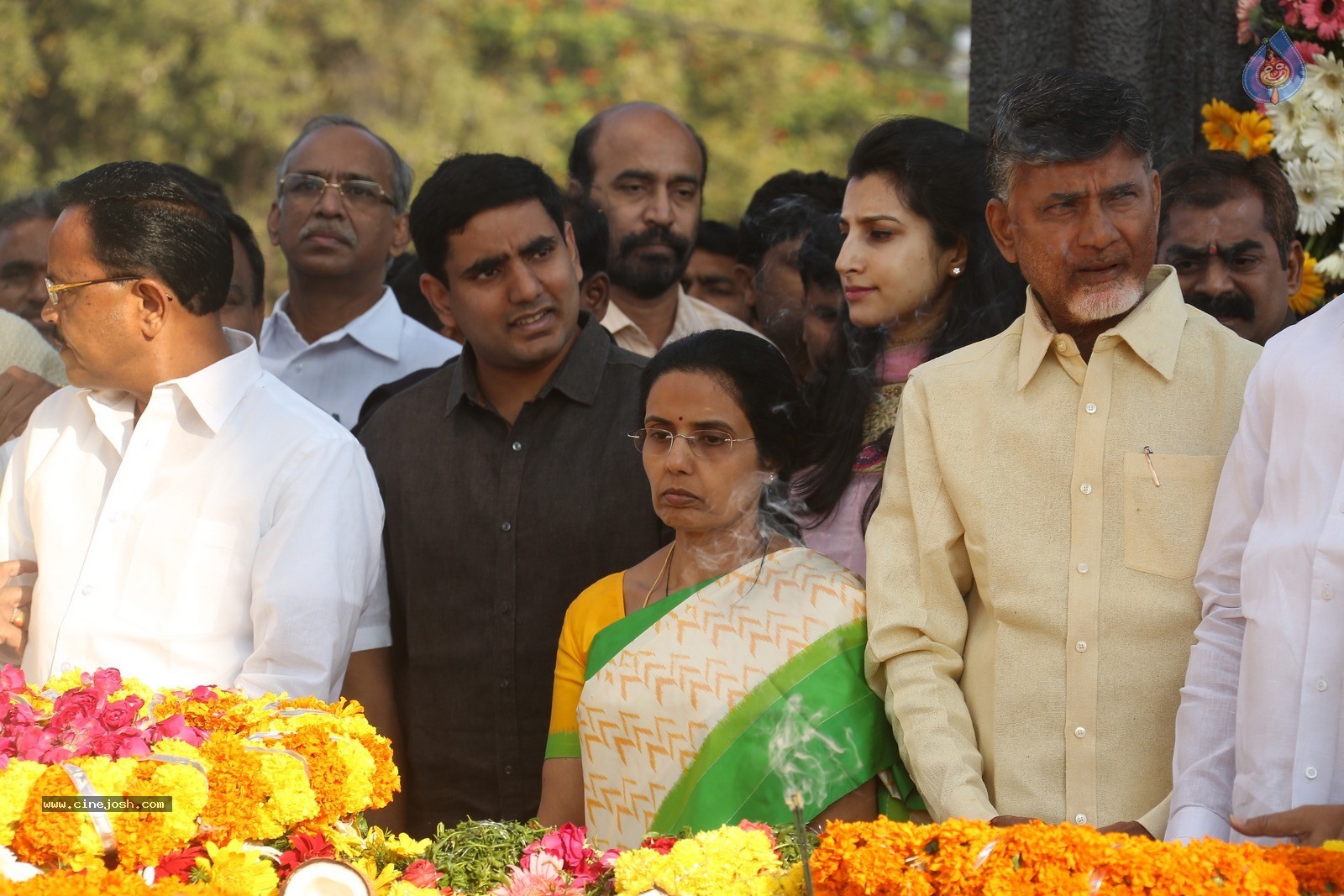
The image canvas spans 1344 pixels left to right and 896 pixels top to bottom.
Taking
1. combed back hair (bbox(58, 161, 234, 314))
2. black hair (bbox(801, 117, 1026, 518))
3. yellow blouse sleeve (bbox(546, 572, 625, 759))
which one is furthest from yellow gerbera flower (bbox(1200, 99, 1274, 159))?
combed back hair (bbox(58, 161, 234, 314))

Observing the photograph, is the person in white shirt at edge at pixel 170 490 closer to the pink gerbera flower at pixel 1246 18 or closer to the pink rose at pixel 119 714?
the pink rose at pixel 119 714

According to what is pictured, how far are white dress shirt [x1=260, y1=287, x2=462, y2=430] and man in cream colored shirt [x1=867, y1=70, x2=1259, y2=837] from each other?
2.44 m

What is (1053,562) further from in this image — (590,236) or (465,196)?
(590,236)

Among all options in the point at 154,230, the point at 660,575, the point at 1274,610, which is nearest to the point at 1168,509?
the point at 1274,610

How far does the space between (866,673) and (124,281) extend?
1806 mm

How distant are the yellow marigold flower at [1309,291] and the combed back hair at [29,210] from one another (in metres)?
3.71

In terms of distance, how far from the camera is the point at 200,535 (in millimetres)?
3398

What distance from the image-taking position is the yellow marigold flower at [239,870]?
2.49 meters

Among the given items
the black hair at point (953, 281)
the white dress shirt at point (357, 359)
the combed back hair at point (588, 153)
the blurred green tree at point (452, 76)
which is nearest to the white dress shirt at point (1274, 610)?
the black hair at point (953, 281)

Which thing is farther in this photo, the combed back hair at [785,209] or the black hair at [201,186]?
the combed back hair at [785,209]

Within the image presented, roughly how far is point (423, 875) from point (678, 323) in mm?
2810

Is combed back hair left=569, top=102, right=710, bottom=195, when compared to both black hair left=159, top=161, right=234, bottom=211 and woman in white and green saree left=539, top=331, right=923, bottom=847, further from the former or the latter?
woman in white and green saree left=539, top=331, right=923, bottom=847

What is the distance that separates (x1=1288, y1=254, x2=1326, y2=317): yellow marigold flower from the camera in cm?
418

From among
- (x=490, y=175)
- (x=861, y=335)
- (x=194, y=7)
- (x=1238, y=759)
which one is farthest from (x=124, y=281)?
(x=194, y=7)
